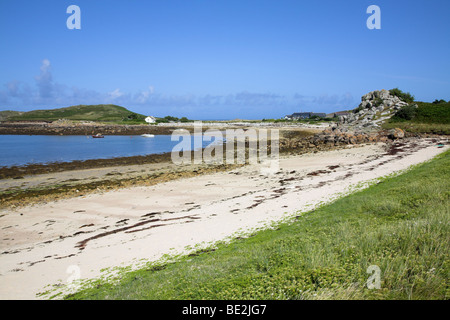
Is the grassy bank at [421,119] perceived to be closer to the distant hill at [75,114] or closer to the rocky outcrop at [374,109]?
the rocky outcrop at [374,109]

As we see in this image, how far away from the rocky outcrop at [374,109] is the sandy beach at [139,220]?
43.5m

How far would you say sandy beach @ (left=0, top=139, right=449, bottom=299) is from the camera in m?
10.0

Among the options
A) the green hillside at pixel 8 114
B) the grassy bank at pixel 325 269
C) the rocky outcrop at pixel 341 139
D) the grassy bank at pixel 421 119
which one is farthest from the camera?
the green hillside at pixel 8 114

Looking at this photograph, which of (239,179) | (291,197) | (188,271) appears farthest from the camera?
(239,179)

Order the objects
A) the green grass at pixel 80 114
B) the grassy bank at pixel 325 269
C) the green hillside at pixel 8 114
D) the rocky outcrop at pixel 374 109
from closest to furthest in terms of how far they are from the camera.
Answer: the grassy bank at pixel 325 269 < the rocky outcrop at pixel 374 109 < the green hillside at pixel 8 114 < the green grass at pixel 80 114

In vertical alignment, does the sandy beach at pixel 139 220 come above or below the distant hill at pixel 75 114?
below

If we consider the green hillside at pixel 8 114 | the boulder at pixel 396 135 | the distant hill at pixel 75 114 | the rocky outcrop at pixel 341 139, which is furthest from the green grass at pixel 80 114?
the boulder at pixel 396 135

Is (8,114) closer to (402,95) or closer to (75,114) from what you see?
(75,114)

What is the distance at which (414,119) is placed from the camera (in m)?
58.3

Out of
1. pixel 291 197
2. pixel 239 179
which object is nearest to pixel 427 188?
pixel 291 197

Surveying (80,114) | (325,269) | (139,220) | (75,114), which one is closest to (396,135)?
(139,220)

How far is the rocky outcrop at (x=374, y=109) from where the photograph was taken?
6271 cm
